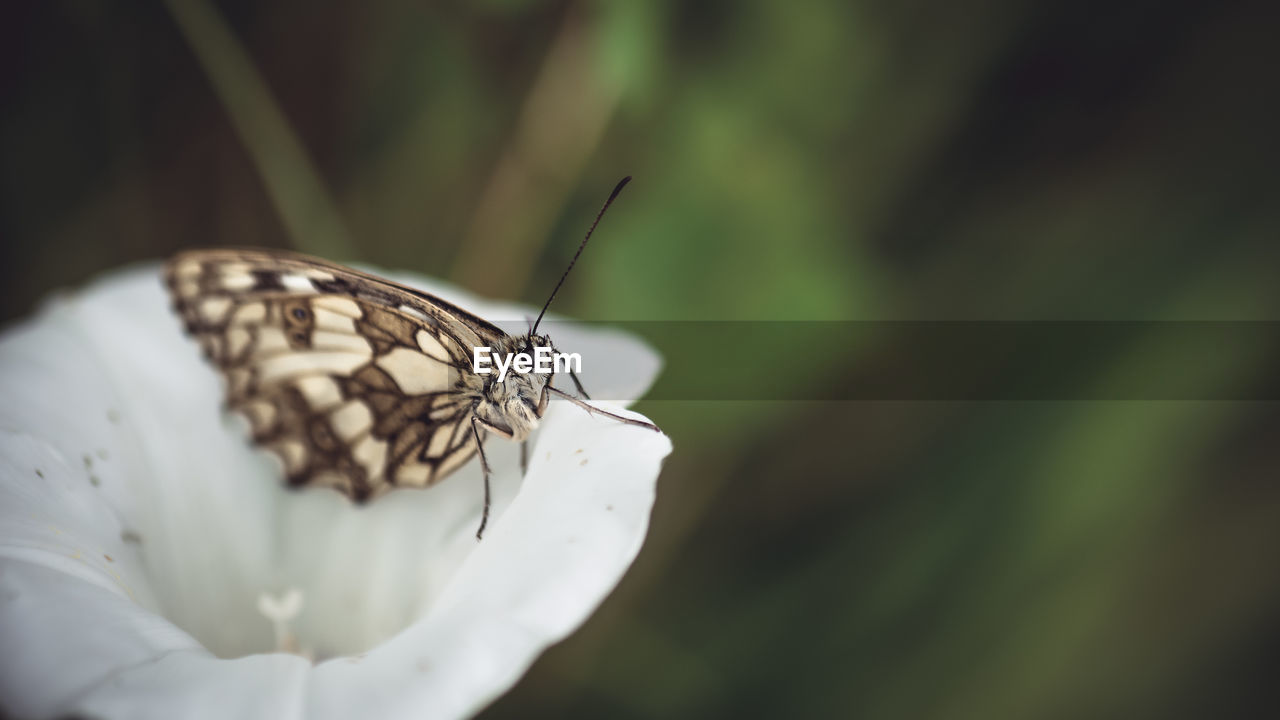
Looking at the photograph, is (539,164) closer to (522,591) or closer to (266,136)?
(266,136)

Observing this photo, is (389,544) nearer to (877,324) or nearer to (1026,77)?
(877,324)

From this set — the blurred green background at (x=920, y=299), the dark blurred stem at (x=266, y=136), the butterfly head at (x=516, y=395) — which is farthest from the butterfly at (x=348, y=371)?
the dark blurred stem at (x=266, y=136)

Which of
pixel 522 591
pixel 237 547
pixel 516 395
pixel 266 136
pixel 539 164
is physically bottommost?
pixel 237 547

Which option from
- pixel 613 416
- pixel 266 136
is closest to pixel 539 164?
pixel 266 136

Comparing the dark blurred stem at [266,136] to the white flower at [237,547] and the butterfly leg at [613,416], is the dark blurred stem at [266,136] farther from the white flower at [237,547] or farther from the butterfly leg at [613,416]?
the butterfly leg at [613,416]

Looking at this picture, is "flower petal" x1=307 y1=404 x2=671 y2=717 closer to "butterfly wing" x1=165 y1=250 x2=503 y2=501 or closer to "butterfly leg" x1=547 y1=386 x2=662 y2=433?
"butterfly leg" x1=547 y1=386 x2=662 y2=433

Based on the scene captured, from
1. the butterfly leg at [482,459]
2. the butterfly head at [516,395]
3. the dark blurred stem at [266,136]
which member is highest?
the dark blurred stem at [266,136]

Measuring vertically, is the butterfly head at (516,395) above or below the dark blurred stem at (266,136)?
below
